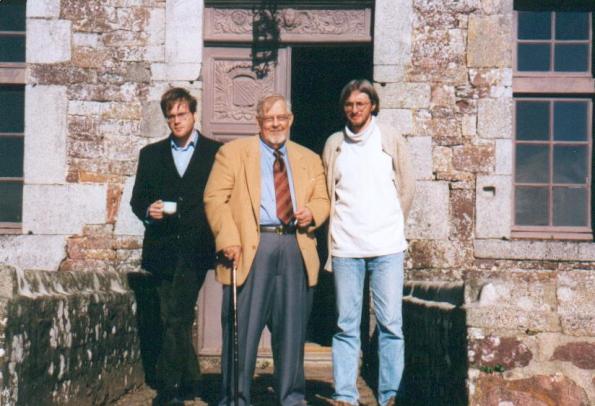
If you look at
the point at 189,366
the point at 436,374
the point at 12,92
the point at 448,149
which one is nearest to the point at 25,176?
the point at 12,92

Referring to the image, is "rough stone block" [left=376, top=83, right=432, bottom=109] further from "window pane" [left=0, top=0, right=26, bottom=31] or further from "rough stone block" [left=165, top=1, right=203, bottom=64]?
"window pane" [left=0, top=0, right=26, bottom=31]

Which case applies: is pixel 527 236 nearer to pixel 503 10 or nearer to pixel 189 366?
pixel 503 10

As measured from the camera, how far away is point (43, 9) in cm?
708

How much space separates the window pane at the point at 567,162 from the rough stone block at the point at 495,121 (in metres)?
0.52

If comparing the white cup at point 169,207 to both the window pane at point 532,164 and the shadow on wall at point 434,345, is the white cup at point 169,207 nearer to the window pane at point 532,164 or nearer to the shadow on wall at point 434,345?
the shadow on wall at point 434,345

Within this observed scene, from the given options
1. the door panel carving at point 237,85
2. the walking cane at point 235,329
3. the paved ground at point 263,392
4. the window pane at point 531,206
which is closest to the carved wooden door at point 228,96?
the door panel carving at point 237,85

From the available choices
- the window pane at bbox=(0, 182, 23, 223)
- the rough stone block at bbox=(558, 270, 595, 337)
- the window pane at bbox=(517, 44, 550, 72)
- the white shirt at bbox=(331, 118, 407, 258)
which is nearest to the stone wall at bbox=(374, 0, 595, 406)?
the window pane at bbox=(517, 44, 550, 72)

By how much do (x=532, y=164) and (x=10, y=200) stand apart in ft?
13.7

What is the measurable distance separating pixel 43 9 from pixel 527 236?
4.16m

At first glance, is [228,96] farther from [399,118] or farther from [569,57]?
[569,57]

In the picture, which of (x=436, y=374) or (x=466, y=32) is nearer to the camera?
(x=436, y=374)

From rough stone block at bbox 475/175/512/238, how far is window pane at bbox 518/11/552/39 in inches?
47.4

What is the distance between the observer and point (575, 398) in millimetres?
3920

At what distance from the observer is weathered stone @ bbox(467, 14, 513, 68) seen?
22.6 feet
